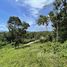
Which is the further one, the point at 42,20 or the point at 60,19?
the point at 42,20

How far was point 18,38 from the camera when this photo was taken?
182 ft

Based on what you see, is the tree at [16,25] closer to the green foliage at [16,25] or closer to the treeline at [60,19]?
the green foliage at [16,25]

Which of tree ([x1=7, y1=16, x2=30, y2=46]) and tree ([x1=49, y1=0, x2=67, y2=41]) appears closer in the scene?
tree ([x1=49, y1=0, x2=67, y2=41])

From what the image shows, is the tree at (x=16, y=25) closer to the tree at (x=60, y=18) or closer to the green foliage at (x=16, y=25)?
the green foliage at (x=16, y=25)

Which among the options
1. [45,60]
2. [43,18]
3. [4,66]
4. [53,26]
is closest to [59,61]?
[45,60]

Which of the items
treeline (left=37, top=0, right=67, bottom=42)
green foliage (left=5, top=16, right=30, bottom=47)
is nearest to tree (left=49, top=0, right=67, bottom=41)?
treeline (left=37, top=0, right=67, bottom=42)

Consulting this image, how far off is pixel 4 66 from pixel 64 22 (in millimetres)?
29584

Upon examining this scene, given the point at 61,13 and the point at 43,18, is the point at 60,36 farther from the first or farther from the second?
the point at 43,18

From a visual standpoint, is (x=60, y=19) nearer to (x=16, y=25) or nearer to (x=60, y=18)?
(x=60, y=18)

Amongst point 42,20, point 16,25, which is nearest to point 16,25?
point 16,25

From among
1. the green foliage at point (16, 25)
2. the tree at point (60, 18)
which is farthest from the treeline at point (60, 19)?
the green foliage at point (16, 25)

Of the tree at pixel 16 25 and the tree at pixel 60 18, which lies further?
the tree at pixel 16 25

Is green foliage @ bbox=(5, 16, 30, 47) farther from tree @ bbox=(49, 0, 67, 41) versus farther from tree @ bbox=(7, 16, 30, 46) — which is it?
tree @ bbox=(49, 0, 67, 41)

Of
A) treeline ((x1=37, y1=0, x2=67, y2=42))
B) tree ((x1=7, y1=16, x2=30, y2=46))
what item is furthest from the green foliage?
treeline ((x1=37, y1=0, x2=67, y2=42))
